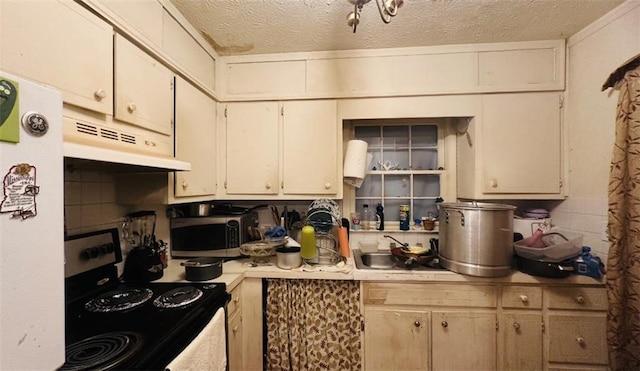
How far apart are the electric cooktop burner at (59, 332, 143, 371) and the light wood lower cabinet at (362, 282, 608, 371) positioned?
46.1 inches

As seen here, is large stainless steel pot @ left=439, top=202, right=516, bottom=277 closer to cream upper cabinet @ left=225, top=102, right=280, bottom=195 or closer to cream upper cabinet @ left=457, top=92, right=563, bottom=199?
cream upper cabinet @ left=457, top=92, right=563, bottom=199

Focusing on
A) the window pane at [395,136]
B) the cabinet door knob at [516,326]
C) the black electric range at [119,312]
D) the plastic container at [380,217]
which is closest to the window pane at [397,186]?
the plastic container at [380,217]

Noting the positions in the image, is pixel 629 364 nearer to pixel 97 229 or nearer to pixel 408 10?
pixel 408 10

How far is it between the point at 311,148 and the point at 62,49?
52.2 inches

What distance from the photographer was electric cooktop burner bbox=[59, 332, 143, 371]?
0.71m

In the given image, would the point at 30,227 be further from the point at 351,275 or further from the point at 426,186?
the point at 426,186

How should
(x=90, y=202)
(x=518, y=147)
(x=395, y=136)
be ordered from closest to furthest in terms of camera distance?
(x=90, y=202) → (x=518, y=147) → (x=395, y=136)

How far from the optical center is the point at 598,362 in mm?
1449

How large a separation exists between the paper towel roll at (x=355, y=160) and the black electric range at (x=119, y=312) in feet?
3.87

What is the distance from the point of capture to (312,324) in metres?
1.58

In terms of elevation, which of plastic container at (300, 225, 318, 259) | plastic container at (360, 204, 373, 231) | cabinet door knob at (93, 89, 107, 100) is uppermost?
cabinet door knob at (93, 89, 107, 100)

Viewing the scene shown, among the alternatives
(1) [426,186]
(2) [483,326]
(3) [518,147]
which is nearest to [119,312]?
(2) [483,326]

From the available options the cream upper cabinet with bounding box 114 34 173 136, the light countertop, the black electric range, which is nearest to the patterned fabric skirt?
the light countertop

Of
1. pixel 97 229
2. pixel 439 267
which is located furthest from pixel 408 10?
pixel 97 229
